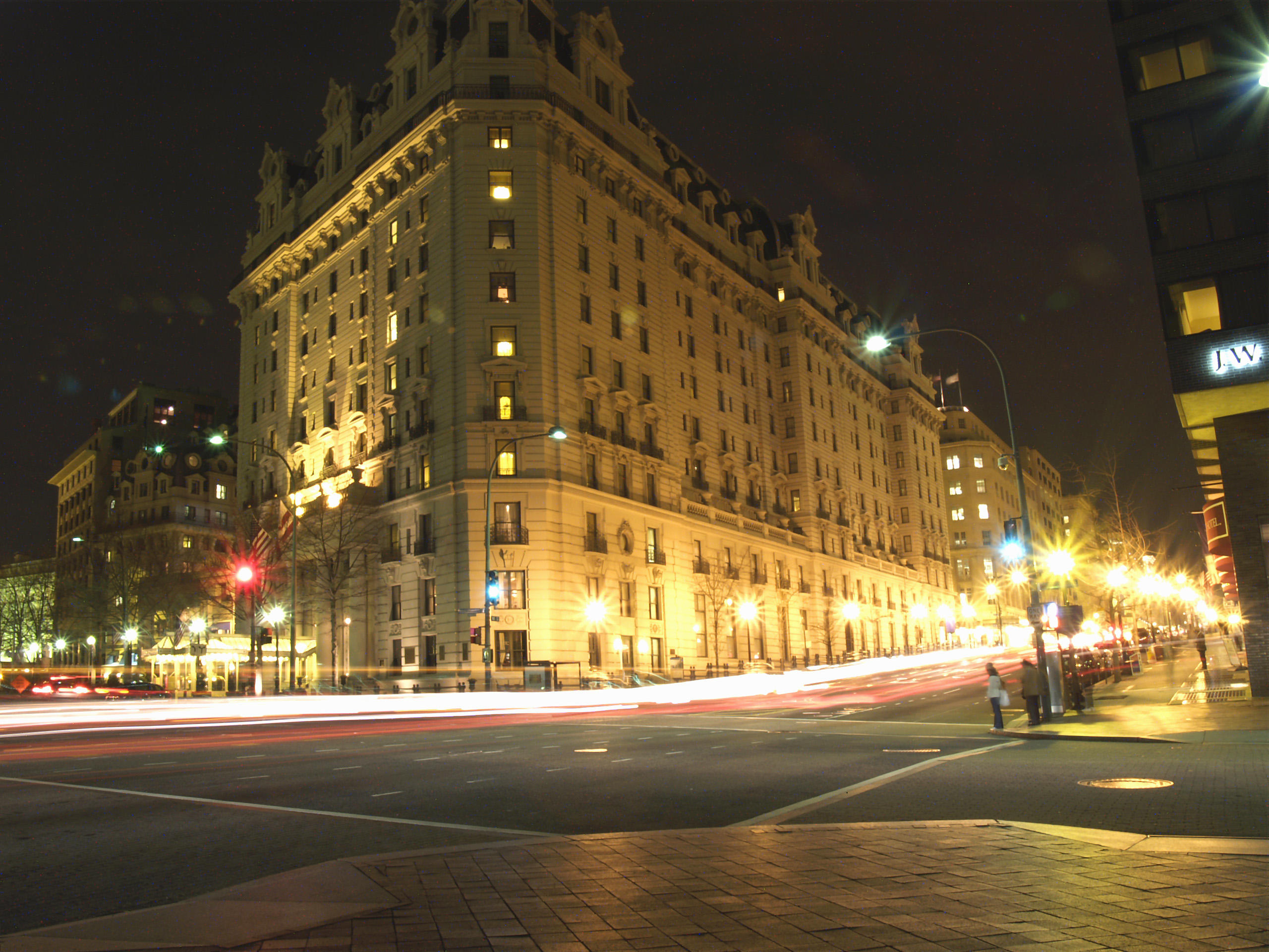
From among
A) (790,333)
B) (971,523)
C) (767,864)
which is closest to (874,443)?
(790,333)

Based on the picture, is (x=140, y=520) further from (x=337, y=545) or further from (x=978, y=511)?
(x=978, y=511)

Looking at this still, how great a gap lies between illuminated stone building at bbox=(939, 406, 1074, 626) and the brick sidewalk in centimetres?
11527

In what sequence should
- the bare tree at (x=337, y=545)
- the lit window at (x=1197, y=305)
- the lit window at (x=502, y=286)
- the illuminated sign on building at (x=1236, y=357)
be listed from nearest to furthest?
1. the illuminated sign on building at (x=1236, y=357)
2. the lit window at (x=1197, y=305)
3. the lit window at (x=502, y=286)
4. the bare tree at (x=337, y=545)

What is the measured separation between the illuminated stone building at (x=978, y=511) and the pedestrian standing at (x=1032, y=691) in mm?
98909

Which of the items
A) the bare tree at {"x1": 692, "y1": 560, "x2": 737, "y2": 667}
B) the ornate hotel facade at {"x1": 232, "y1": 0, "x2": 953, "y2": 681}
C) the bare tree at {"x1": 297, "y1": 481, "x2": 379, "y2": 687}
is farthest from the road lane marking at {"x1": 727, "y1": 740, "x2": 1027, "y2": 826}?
the bare tree at {"x1": 692, "y1": 560, "x2": 737, "y2": 667}

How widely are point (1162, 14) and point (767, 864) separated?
35397mm

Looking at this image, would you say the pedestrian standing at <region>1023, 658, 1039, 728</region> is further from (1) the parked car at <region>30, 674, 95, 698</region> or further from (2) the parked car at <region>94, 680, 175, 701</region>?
(1) the parked car at <region>30, 674, 95, 698</region>

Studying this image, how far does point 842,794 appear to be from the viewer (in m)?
12.1

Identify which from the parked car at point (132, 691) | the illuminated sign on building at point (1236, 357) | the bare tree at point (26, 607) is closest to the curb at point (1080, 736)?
the illuminated sign on building at point (1236, 357)

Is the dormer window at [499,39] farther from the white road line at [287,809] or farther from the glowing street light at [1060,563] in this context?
the white road line at [287,809]

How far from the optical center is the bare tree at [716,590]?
60.3 metres

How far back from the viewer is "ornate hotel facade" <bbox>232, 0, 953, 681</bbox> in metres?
49.4

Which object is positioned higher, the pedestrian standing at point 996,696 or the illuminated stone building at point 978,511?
the illuminated stone building at point 978,511

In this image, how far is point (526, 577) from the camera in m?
48.0
